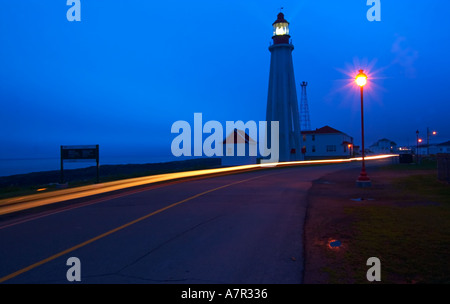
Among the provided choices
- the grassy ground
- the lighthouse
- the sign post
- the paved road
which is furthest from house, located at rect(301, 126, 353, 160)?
the paved road

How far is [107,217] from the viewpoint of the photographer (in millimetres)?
9906

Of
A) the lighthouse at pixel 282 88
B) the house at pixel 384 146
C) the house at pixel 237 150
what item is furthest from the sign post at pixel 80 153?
the house at pixel 384 146

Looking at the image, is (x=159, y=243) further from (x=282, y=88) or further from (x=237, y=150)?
(x=282, y=88)

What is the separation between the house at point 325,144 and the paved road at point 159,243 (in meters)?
67.6

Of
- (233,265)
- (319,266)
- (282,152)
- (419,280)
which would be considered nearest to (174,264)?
(233,265)

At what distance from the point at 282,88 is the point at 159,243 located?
150 ft

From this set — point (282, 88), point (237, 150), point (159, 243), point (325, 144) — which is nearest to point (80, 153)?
point (159, 243)

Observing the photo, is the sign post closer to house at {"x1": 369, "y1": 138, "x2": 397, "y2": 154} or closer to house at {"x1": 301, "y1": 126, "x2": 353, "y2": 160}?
house at {"x1": 301, "y1": 126, "x2": 353, "y2": 160}

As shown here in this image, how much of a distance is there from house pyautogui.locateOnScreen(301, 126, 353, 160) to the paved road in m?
67.6

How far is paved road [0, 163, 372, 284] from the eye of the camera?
17.1 feet

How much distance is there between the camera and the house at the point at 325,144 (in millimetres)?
76375
